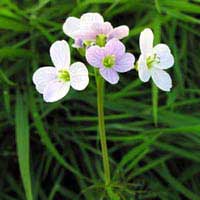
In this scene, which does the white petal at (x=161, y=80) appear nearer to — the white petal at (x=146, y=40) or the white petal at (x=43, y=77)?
the white petal at (x=146, y=40)

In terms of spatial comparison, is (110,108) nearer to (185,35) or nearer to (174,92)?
(174,92)

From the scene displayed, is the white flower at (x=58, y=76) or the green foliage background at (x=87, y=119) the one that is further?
the green foliage background at (x=87, y=119)

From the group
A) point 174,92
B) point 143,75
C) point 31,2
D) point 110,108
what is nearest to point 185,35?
point 174,92

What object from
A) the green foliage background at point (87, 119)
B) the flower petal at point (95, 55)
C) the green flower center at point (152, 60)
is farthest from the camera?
the green foliage background at point (87, 119)

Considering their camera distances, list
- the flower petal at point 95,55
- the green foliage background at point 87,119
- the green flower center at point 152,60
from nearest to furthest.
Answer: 1. the flower petal at point 95,55
2. the green flower center at point 152,60
3. the green foliage background at point 87,119

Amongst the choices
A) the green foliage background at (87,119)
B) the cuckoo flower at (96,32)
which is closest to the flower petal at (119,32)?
the cuckoo flower at (96,32)

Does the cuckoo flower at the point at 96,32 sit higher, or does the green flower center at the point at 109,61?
the cuckoo flower at the point at 96,32

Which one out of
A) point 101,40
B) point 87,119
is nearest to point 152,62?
point 101,40
